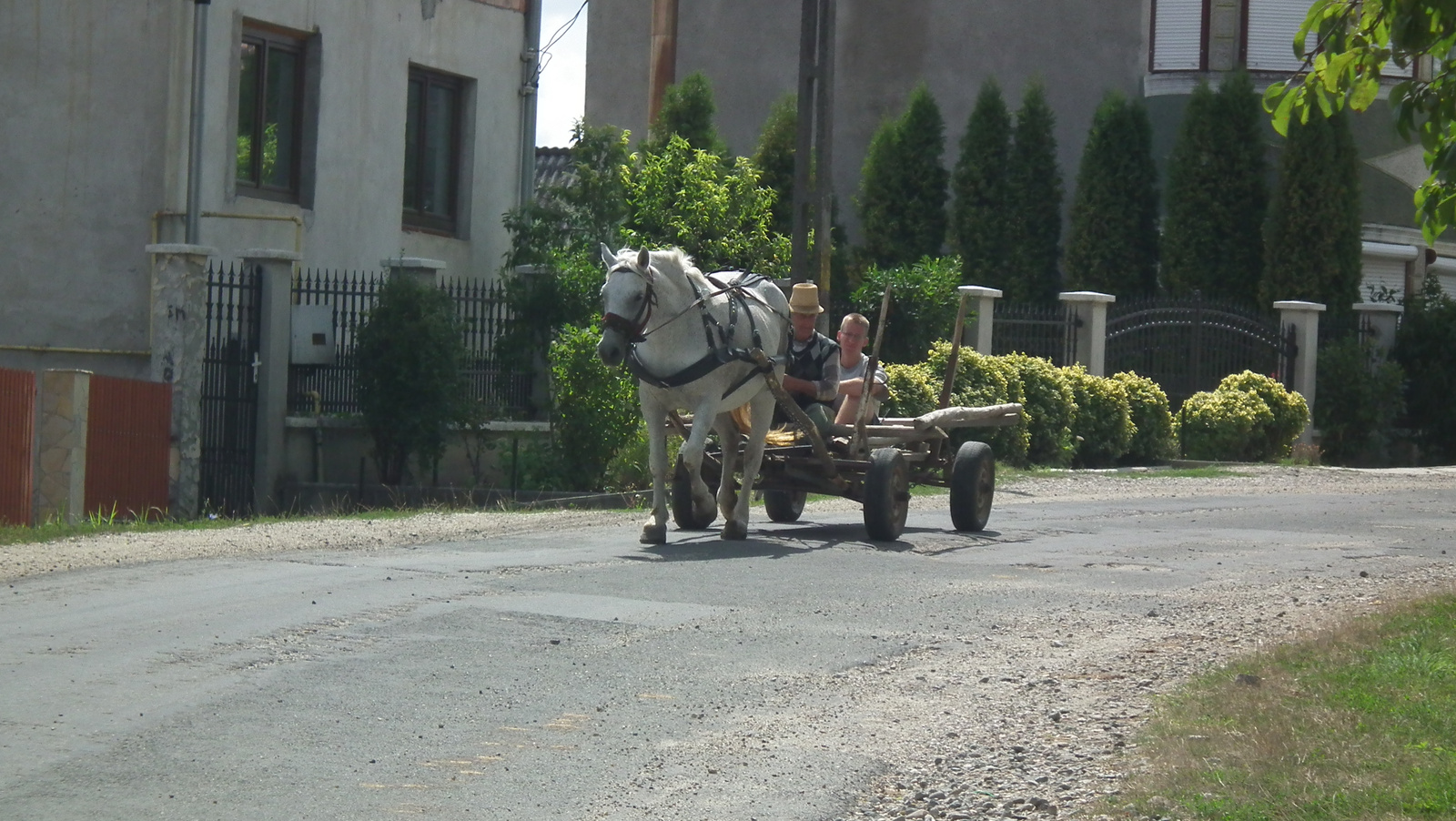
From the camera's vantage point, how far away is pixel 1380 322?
92.5 ft

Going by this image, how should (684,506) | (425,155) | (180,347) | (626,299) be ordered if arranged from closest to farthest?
(626,299), (684,506), (180,347), (425,155)

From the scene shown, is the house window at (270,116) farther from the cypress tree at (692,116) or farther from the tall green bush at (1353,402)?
the tall green bush at (1353,402)

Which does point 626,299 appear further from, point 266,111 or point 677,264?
point 266,111

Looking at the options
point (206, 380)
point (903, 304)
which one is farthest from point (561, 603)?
point (903, 304)

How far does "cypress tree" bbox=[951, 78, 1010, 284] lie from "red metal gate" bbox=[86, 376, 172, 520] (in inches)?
701

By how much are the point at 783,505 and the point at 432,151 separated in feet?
33.6

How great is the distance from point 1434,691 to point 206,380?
12.7 metres

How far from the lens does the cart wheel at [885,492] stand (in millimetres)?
12250

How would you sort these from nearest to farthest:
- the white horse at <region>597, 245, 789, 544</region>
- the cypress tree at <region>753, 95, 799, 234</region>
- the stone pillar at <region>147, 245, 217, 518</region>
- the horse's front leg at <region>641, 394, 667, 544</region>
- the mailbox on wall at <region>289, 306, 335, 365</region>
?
the white horse at <region>597, 245, 789, 544</region>
the horse's front leg at <region>641, 394, 667, 544</region>
the stone pillar at <region>147, 245, 217, 518</region>
the mailbox on wall at <region>289, 306, 335, 365</region>
the cypress tree at <region>753, 95, 799, 234</region>

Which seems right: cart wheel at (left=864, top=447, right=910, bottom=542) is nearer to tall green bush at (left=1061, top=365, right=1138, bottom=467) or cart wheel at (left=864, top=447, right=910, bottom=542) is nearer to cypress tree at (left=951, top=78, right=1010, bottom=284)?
tall green bush at (left=1061, top=365, right=1138, bottom=467)

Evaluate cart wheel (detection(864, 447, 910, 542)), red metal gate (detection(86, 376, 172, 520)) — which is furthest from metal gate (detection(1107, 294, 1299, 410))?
red metal gate (detection(86, 376, 172, 520))

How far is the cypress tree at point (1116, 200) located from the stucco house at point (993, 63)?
122 cm

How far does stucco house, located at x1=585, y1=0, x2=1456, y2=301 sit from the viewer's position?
3086 centimetres

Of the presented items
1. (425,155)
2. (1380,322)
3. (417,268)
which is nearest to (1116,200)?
(1380,322)
